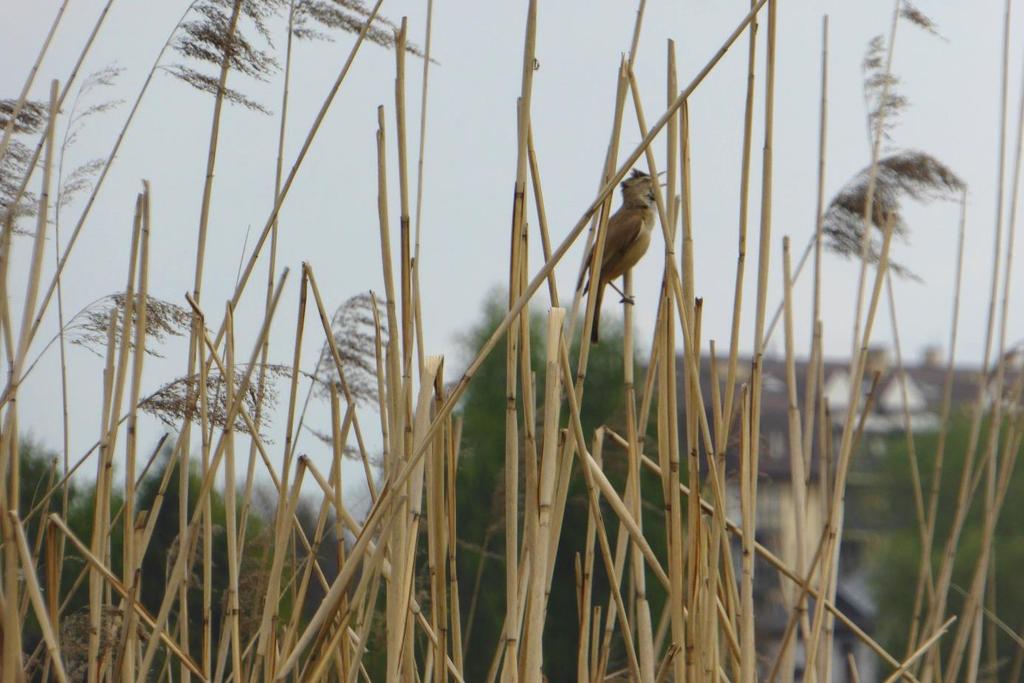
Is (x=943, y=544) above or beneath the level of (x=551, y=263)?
beneath

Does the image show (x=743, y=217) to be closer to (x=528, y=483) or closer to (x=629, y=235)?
(x=528, y=483)

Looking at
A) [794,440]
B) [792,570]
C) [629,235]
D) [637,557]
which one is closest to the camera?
[637,557]

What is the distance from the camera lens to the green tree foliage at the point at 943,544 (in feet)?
91.1

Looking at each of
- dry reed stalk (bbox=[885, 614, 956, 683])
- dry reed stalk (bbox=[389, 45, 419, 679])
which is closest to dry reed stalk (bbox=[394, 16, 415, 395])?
dry reed stalk (bbox=[389, 45, 419, 679])

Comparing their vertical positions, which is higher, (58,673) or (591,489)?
(591,489)

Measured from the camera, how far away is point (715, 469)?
207 centimetres

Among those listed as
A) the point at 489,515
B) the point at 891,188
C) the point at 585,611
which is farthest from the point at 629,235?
the point at 489,515

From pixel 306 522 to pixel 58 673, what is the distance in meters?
6.20

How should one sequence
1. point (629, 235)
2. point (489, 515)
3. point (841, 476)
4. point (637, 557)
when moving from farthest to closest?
1. point (489, 515)
2. point (629, 235)
3. point (841, 476)
4. point (637, 557)

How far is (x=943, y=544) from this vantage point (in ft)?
99.6

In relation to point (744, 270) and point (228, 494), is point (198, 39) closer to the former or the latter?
point (228, 494)

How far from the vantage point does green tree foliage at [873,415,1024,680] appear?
91.1 ft

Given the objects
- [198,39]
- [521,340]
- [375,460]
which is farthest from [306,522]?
[521,340]

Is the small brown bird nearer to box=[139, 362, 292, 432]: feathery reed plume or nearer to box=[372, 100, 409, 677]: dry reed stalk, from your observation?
box=[139, 362, 292, 432]: feathery reed plume
